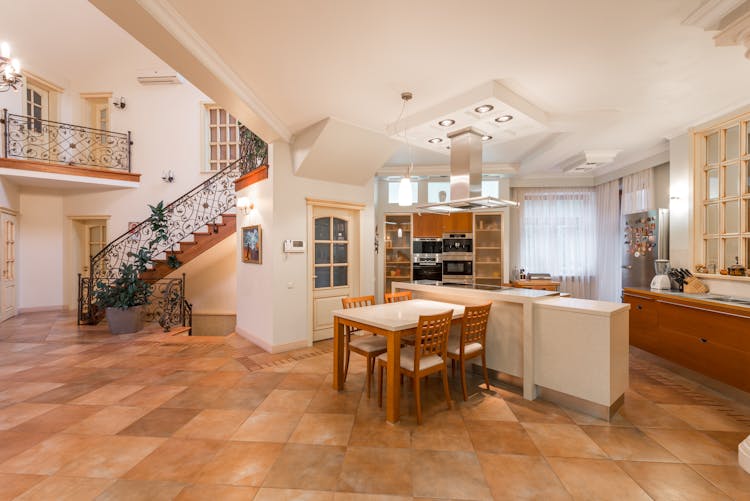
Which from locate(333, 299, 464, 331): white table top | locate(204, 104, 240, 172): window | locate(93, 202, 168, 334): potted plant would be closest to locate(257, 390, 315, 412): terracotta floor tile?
locate(333, 299, 464, 331): white table top

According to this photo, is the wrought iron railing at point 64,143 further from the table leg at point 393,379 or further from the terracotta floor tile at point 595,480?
the terracotta floor tile at point 595,480

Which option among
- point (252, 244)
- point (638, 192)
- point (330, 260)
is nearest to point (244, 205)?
point (252, 244)

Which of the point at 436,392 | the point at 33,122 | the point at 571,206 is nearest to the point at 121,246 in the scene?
the point at 33,122

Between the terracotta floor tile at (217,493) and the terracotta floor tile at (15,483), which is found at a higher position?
the terracotta floor tile at (15,483)

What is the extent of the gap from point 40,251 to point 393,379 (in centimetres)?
879

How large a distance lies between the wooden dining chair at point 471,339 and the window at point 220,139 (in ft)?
22.2

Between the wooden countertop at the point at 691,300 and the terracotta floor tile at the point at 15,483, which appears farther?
the wooden countertop at the point at 691,300

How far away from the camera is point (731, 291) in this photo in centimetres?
371

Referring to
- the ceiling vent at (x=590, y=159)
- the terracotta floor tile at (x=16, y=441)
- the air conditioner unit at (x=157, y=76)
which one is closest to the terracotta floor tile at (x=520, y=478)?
the terracotta floor tile at (x=16, y=441)

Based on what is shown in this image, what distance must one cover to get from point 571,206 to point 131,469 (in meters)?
7.76

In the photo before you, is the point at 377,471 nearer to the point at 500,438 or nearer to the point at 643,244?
the point at 500,438

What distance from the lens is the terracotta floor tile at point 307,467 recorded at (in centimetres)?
202

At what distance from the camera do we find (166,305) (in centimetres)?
636

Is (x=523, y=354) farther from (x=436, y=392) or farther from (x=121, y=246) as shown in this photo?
(x=121, y=246)
